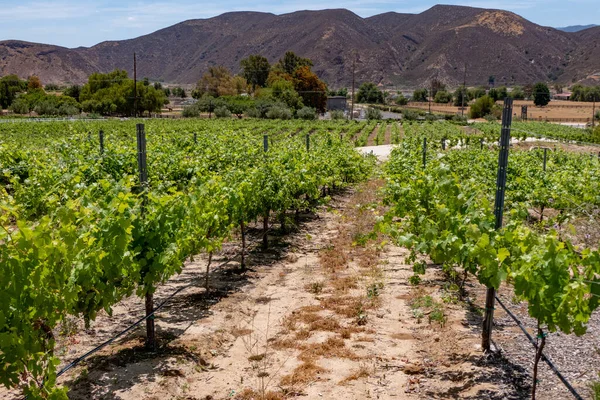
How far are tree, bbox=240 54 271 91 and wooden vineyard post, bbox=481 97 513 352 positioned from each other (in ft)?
352

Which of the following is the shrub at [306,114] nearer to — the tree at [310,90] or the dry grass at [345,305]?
the tree at [310,90]

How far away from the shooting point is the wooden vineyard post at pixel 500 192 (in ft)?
18.5

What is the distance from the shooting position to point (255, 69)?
111 meters

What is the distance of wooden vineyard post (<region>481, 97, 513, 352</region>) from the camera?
565 centimetres

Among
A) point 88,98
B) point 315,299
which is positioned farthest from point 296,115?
point 315,299

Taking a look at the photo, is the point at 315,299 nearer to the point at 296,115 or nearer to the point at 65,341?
the point at 65,341

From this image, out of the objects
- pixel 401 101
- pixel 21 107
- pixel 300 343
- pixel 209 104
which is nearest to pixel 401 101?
pixel 401 101

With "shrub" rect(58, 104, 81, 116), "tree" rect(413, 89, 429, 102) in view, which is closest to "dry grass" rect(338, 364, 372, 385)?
"shrub" rect(58, 104, 81, 116)

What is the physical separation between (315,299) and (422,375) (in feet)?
8.41

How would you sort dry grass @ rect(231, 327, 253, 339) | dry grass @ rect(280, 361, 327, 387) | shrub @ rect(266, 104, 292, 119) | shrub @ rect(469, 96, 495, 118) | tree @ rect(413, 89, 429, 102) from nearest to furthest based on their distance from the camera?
1. dry grass @ rect(280, 361, 327, 387)
2. dry grass @ rect(231, 327, 253, 339)
3. shrub @ rect(266, 104, 292, 119)
4. shrub @ rect(469, 96, 495, 118)
5. tree @ rect(413, 89, 429, 102)

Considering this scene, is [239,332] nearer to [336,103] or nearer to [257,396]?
[257,396]

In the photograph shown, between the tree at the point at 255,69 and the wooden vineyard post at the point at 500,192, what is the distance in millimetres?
107280

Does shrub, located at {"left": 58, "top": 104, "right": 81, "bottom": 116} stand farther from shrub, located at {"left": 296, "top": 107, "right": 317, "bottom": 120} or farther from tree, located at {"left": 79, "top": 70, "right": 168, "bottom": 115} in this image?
shrub, located at {"left": 296, "top": 107, "right": 317, "bottom": 120}

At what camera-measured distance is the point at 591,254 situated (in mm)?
3914
